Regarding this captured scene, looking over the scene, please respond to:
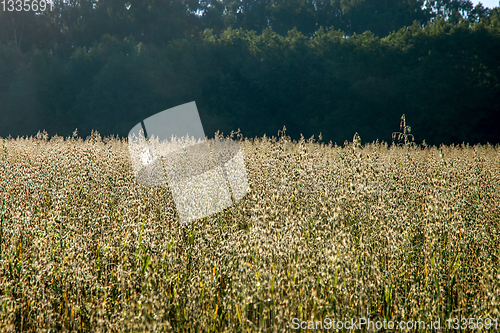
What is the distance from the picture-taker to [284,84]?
54.6ft

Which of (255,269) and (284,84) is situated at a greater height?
(284,84)

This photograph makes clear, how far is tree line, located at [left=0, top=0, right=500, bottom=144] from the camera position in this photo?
15.2 m

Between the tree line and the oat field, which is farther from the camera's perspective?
the tree line

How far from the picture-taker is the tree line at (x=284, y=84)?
599 inches

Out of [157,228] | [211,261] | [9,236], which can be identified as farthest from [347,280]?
[9,236]

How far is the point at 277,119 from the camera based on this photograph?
54.7 feet

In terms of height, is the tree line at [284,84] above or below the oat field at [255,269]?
above

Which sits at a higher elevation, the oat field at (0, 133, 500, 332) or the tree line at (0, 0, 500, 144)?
the tree line at (0, 0, 500, 144)

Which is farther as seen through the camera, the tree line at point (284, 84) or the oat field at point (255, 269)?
the tree line at point (284, 84)

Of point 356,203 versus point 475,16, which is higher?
point 475,16

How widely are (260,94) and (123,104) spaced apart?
23.4ft

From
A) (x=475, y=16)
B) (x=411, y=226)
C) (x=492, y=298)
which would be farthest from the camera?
(x=475, y=16)

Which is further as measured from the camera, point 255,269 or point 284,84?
point 284,84

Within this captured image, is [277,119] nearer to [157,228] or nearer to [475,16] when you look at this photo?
[157,228]
